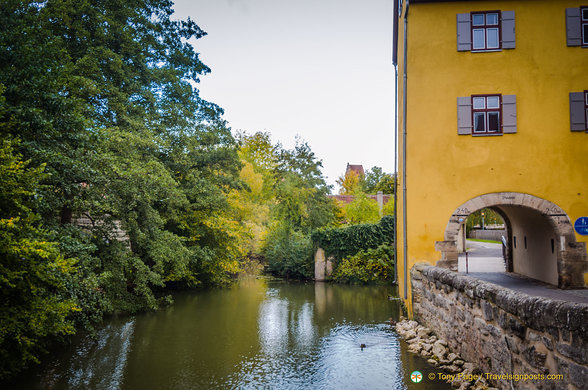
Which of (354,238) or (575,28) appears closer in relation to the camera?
(575,28)

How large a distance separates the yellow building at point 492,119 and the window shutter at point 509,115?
26 mm

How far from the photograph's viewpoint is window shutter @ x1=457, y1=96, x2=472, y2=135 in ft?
37.3

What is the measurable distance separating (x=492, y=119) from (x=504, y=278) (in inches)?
193

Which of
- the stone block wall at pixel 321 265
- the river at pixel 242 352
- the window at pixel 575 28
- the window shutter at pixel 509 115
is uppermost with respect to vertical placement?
the window at pixel 575 28

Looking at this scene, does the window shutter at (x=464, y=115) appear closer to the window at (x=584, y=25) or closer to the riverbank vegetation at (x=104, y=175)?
the window at (x=584, y=25)

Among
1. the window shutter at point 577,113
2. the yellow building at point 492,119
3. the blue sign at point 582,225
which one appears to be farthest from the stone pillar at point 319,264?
the window shutter at point 577,113

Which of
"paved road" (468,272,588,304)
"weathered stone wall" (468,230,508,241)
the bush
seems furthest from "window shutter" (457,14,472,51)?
"weathered stone wall" (468,230,508,241)

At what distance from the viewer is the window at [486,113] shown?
11.4 meters

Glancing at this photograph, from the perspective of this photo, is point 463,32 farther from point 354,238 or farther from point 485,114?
point 354,238

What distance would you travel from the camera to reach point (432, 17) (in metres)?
11.7

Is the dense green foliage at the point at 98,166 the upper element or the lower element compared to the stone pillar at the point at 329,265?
upper

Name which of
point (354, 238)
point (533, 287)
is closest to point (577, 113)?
point (533, 287)

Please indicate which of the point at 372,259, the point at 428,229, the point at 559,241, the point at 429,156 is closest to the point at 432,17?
the point at 429,156

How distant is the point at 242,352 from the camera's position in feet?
32.3
